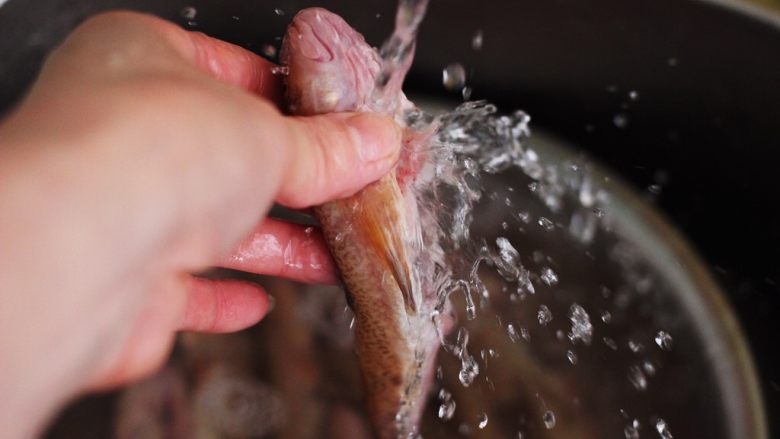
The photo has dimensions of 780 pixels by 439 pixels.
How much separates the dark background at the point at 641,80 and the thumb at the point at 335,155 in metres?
0.35

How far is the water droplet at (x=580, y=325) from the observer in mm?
1091

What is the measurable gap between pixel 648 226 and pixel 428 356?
1.86 ft

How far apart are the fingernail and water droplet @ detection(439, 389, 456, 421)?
57cm

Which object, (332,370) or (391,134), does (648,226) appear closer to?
(332,370)

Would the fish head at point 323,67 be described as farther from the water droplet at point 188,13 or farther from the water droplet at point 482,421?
the water droplet at point 482,421

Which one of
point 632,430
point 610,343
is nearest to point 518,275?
point 610,343

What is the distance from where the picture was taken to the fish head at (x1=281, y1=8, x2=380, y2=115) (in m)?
0.58

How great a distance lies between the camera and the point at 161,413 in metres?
1.06

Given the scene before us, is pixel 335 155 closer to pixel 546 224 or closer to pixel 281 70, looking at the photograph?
pixel 281 70

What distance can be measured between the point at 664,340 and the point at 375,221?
0.67m

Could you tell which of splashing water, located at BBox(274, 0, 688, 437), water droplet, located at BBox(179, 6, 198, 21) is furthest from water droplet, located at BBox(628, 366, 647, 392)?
water droplet, located at BBox(179, 6, 198, 21)

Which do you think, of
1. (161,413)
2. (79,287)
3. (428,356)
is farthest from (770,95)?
(161,413)

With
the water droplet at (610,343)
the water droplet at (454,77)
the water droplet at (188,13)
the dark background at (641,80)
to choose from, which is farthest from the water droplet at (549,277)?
the water droplet at (188,13)

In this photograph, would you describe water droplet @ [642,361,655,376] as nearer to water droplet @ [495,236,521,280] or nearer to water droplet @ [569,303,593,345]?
water droplet @ [569,303,593,345]
